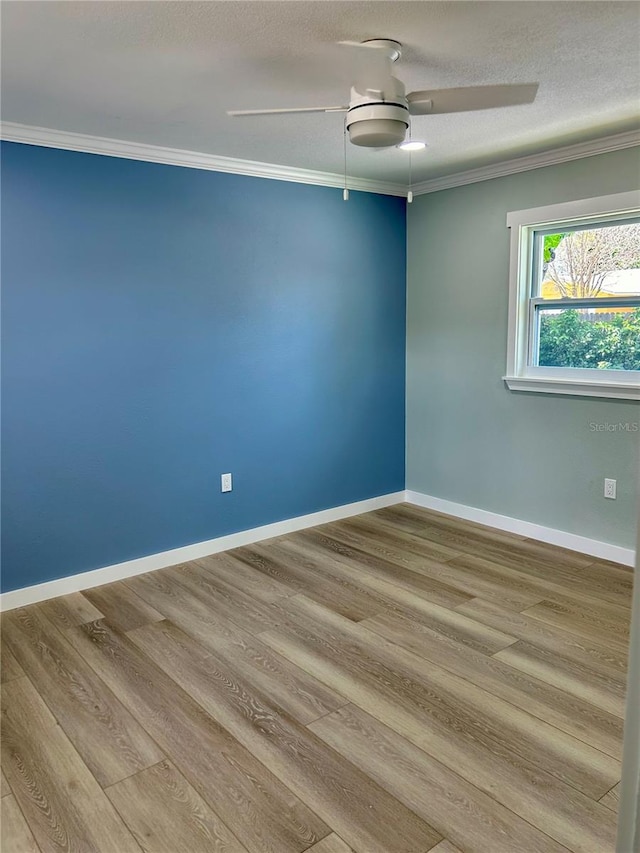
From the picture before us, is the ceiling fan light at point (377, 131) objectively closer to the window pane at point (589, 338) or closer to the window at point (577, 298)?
the window at point (577, 298)

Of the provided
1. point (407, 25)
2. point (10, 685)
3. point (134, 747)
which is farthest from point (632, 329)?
point (10, 685)

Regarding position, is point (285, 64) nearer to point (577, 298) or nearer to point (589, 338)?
point (577, 298)

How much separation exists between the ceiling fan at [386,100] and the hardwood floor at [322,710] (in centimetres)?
213

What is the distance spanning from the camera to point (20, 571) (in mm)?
3268

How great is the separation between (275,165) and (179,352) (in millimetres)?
1307

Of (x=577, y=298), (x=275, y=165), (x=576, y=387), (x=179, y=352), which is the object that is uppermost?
(x=275, y=165)

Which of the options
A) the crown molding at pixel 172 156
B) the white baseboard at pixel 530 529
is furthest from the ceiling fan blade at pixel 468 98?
the white baseboard at pixel 530 529

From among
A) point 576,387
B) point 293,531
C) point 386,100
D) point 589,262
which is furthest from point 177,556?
point 589,262

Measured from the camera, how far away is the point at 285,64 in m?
2.33

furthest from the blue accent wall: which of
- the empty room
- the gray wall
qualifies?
the gray wall

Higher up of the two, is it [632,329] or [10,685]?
[632,329]

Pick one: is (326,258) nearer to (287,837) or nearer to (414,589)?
(414,589)

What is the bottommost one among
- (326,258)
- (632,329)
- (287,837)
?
(287,837)

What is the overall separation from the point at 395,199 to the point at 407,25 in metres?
2.65
